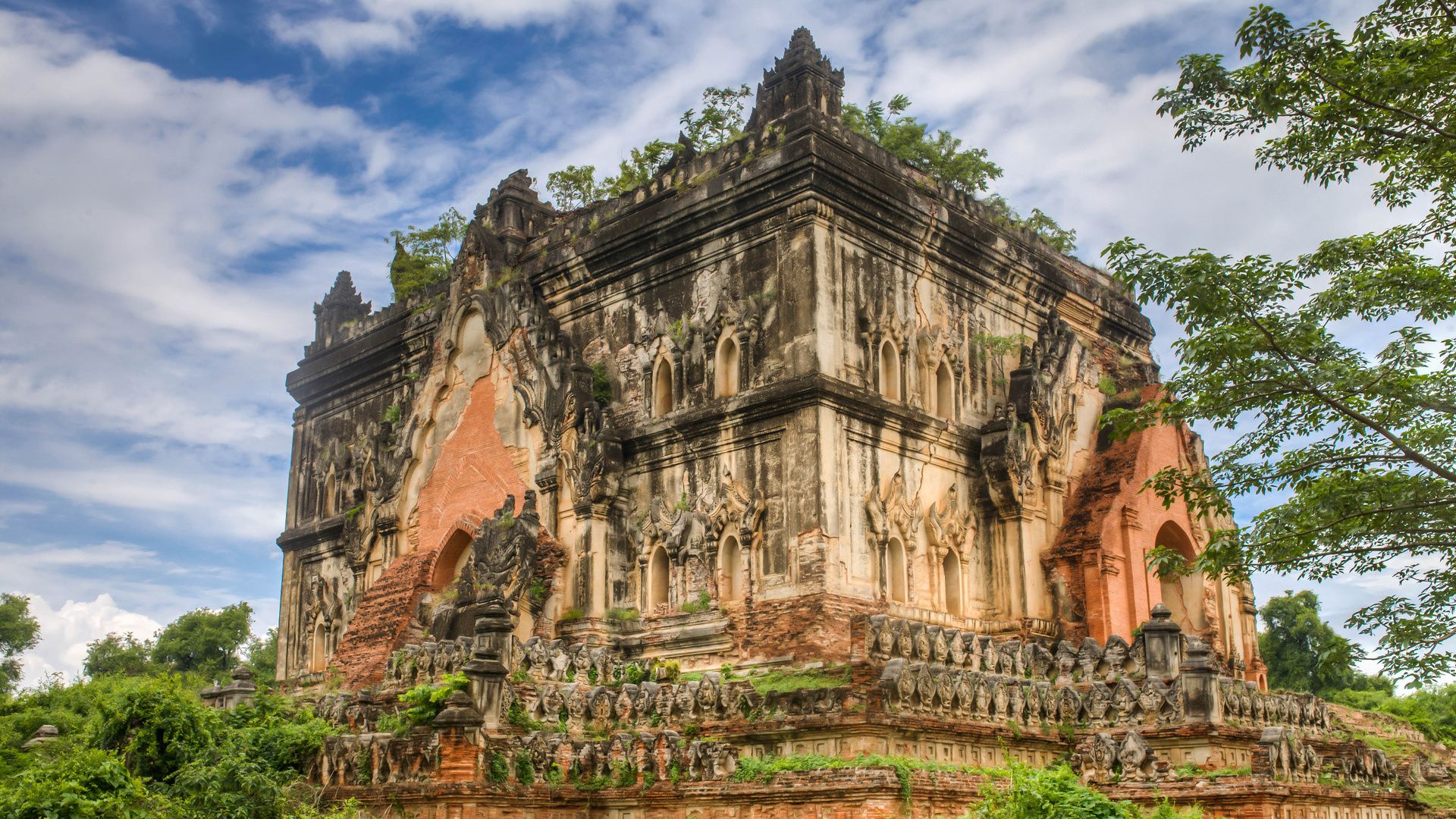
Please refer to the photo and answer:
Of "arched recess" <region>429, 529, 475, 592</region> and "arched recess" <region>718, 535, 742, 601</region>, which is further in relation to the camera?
"arched recess" <region>429, 529, 475, 592</region>

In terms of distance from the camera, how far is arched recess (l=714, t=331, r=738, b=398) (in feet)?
61.0

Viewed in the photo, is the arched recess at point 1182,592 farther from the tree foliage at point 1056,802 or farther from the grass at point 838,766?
the tree foliage at point 1056,802

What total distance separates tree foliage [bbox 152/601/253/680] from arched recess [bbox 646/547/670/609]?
26.8 meters

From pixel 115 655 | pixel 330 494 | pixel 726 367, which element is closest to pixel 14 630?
pixel 115 655

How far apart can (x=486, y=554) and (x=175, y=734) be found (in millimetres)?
5764

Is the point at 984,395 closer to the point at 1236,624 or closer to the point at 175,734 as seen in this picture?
the point at 1236,624

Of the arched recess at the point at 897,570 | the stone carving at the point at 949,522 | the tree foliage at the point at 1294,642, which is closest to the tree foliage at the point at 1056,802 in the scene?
the arched recess at the point at 897,570

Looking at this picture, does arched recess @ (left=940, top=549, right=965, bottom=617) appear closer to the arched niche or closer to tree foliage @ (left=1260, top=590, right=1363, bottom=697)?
the arched niche

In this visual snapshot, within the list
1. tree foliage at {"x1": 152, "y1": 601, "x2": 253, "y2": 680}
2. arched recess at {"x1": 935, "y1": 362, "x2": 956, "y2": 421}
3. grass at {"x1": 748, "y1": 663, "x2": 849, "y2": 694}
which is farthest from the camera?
tree foliage at {"x1": 152, "y1": 601, "x2": 253, "y2": 680}

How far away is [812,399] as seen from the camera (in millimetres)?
17125

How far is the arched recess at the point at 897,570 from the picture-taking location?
58.5 ft

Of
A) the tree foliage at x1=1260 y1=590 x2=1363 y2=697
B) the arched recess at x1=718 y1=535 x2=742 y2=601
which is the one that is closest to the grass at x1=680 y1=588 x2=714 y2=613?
the arched recess at x1=718 y1=535 x2=742 y2=601

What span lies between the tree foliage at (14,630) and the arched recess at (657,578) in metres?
33.0

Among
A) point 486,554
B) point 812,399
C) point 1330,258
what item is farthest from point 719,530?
point 1330,258
